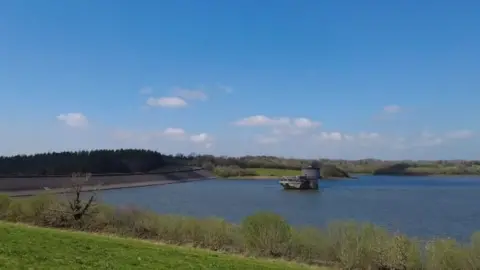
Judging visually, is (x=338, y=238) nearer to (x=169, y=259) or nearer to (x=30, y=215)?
(x=169, y=259)

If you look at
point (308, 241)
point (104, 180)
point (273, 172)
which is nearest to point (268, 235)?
point (308, 241)

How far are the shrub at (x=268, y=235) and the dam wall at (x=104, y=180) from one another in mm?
26439

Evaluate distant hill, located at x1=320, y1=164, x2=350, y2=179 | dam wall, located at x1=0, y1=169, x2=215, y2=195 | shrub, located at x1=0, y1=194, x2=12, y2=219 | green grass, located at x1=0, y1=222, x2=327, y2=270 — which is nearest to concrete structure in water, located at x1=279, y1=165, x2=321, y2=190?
dam wall, located at x1=0, y1=169, x2=215, y2=195

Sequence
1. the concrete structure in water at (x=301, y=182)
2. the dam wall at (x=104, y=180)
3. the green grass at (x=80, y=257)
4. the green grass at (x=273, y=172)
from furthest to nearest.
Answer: the green grass at (x=273, y=172) < the concrete structure in water at (x=301, y=182) < the dam wall at (x=104, y=180) < the green grass at (x=80, y=257)

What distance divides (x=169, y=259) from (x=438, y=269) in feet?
36.1

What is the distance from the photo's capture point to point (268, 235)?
2097cm

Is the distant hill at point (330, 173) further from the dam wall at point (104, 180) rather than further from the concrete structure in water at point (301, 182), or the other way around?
the concrete structure in water at point (301, 182)

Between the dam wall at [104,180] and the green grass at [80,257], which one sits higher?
the green grass at [80,257]

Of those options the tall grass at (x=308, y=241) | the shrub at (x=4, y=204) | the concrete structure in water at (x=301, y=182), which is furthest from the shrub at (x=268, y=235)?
the concrete structure in water at (x=301, y=182)

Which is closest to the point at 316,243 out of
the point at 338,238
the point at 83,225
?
the point at 338,238

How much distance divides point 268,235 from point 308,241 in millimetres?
1830

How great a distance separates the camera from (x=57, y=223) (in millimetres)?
28828

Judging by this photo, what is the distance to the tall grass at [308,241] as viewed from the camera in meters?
18.0

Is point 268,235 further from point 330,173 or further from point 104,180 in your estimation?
point 330,173
